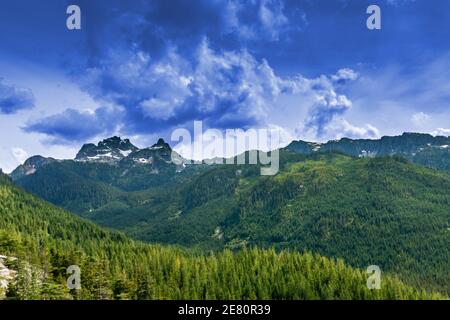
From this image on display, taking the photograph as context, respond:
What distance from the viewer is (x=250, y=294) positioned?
553 feet

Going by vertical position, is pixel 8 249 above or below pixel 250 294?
above

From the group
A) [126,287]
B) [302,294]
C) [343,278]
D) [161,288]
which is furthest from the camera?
[343,278]

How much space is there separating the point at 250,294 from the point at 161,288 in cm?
3006

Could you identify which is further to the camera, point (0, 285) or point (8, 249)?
point (8, 249)

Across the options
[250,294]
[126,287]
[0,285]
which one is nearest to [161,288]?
[126,287]

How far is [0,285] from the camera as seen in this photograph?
11412 cm
